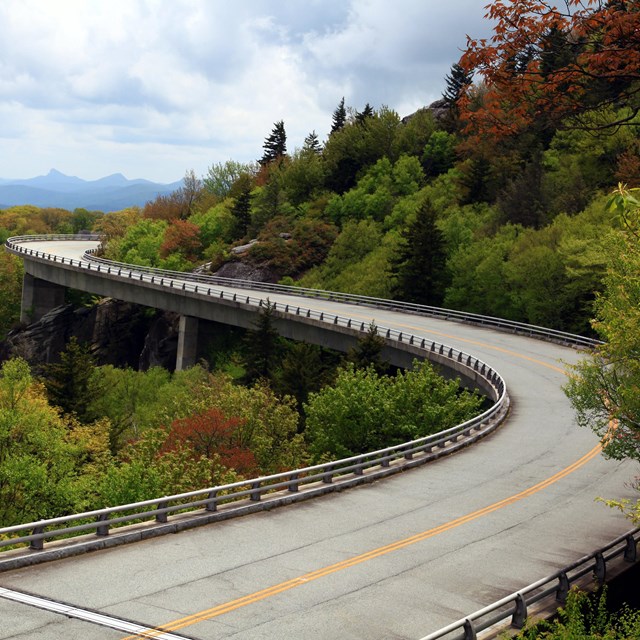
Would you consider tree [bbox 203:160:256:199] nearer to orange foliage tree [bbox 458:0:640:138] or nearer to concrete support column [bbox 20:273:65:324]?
concrete support column [bbox 20:273:65:324]

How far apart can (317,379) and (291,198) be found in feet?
211

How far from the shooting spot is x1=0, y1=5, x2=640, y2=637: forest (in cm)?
1495

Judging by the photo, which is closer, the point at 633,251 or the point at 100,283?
the point at 633,251

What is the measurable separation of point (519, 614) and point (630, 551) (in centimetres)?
539

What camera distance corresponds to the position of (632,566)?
18469 millimetres

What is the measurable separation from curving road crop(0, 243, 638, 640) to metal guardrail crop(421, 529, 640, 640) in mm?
465

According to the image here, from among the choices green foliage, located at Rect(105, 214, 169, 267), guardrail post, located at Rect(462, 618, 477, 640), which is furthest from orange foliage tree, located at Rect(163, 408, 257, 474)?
green foliage, located at Rect(105, 214, 169, 267)

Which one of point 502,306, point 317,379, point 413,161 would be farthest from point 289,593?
point 413,161

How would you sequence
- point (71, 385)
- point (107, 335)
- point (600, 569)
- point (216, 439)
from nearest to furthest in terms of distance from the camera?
point (600, 569), point (216, 439), point (71, 385), point (107, 335)

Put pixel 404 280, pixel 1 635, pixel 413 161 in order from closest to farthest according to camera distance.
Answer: pixel 1 635
pixel 404 280
pixel 413 161

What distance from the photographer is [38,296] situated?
99812mm

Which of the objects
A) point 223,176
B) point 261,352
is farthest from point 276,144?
point 261,352

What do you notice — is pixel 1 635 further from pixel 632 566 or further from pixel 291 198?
pixel 291 198

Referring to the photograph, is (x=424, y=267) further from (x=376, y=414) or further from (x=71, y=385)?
(x=376, y=414)
